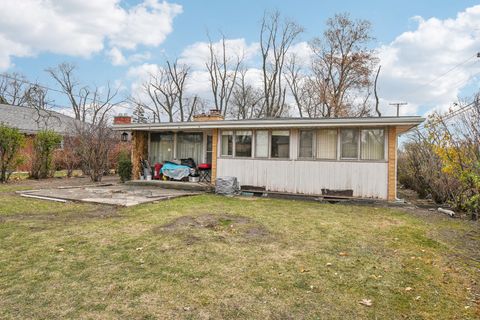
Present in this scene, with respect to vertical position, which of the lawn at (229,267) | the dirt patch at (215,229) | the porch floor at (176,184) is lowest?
the lawn at (229,267)

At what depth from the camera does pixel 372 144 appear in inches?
375

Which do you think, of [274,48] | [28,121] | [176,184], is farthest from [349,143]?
[28,121]

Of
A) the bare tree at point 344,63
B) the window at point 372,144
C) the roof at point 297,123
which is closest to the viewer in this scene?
the roof at point 297,123

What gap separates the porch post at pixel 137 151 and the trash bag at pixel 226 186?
14.1 feet

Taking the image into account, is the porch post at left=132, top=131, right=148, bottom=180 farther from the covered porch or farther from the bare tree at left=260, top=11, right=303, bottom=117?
the bare tree at left=260, top=11, right=303, bottom=117

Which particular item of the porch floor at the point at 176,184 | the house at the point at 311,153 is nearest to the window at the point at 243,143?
the house at the point at 311,153

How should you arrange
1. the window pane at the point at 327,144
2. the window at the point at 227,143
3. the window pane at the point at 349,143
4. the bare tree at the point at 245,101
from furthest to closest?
the bare tree at the point at 245,101, the window at the point at 227,143, the window pane at the point at 327,144, the window pane at the point at 349,143

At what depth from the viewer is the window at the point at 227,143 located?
11349 mm

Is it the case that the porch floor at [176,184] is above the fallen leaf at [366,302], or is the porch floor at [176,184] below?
above

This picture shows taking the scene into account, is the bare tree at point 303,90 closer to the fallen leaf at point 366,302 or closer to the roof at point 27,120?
the roof at point 27,120

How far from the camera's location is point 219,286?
3361mm

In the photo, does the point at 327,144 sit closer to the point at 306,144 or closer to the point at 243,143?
the point at 306,144

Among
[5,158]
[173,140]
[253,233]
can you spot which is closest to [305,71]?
[173,140]

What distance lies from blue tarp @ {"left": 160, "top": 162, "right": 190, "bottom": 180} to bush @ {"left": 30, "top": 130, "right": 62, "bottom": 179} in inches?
227
